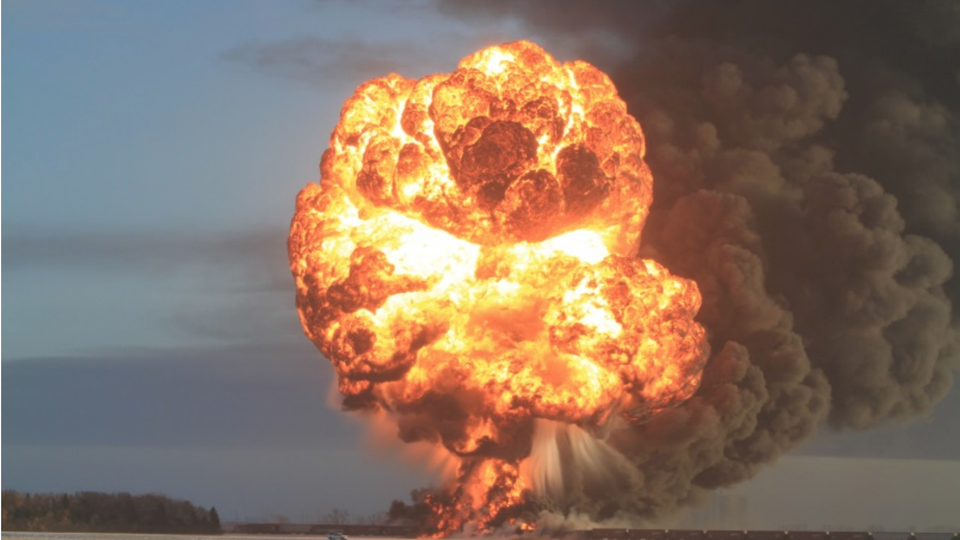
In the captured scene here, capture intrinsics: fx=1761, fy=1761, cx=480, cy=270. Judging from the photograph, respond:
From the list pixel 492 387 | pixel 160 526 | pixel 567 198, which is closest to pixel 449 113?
pixel 567 198

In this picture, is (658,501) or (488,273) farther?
(658,501)

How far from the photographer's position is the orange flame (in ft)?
228

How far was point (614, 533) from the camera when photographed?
75500mm

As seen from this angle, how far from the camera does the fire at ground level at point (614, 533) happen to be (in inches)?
2894

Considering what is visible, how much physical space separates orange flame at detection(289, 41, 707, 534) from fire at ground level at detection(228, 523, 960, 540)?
3.25 metres

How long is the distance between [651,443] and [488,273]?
526 inches

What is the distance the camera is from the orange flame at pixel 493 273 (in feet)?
228

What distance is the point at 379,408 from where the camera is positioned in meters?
73.7

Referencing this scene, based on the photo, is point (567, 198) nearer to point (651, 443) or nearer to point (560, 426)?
point (560, 426)

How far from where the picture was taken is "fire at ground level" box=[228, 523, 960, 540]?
73.5 metres

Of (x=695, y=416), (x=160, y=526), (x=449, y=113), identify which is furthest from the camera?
(x=160, y=526)

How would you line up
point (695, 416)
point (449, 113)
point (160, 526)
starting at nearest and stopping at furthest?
point (449, 113) < point (695, 416) < point (160, 526)

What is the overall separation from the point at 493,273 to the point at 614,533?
43.6 ft

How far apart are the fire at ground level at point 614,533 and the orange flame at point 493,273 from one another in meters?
3.25
